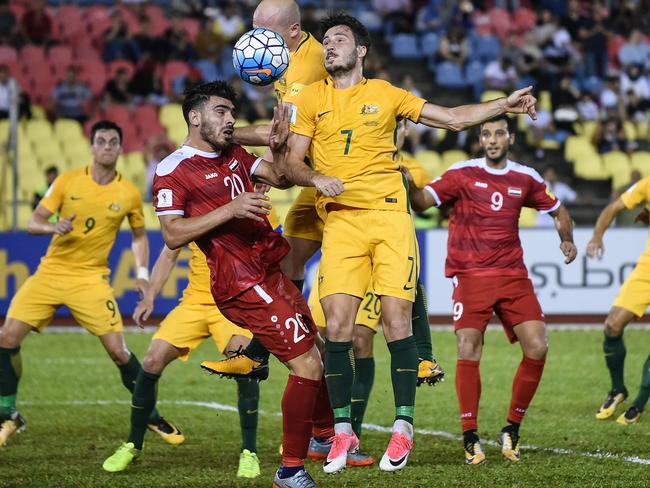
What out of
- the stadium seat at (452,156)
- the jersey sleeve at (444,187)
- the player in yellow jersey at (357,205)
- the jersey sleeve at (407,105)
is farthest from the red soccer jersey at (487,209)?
the stadium seat at (452,156)

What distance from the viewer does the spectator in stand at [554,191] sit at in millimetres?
18938

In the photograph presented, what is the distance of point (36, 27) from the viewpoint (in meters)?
22.0

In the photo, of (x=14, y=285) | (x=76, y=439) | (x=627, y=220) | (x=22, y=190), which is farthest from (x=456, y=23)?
(x=76, y=439)

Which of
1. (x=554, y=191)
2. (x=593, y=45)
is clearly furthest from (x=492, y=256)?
(x=593, y=45)

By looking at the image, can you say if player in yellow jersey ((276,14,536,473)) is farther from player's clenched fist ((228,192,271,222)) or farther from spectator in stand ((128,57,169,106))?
spectator in stand ((128,57,169,106))

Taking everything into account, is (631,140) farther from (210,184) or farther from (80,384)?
(210,184)

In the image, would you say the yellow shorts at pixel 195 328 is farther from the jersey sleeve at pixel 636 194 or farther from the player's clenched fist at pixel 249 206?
the jersey sleeve at pixel 636 194

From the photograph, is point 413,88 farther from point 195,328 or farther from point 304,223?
point 195,328

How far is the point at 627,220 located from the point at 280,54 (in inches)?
454

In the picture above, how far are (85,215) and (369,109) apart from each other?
3.28 m


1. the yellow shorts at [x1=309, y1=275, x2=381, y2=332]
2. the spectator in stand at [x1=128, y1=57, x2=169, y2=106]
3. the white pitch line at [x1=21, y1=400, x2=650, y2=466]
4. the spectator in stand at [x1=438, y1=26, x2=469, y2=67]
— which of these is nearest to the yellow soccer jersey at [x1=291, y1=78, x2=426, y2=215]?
the yellow shorts at [x1=309, y1=275, x2=381, y2=332]

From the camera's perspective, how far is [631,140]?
22.4m

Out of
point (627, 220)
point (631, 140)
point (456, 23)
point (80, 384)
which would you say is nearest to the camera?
point (80, 384)

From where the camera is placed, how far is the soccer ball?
737 centimetres
